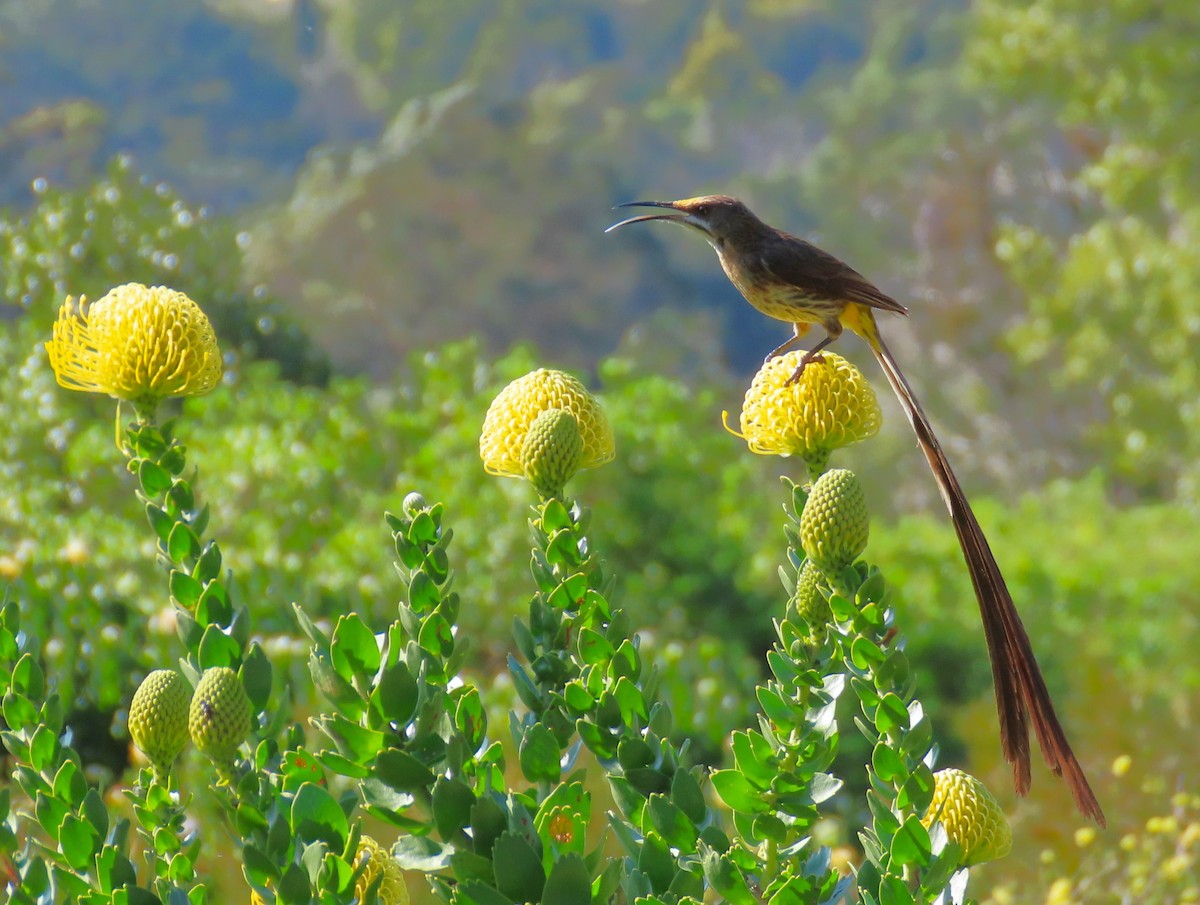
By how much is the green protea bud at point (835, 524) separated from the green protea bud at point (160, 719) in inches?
33.1

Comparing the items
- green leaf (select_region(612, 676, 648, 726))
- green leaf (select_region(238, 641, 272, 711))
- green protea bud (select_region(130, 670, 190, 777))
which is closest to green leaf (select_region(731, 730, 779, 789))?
green leaf (select_region(612, 676, 648, 726))

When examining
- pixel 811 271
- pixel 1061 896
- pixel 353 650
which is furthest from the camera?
pixel 1061 896

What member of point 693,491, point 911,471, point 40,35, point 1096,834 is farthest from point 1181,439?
point 40,35

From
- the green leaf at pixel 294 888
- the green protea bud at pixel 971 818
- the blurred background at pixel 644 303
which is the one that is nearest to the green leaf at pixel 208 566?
the green leaf at pixel 294 888

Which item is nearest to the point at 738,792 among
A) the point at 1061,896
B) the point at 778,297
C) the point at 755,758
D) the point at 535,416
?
the point at 755,758

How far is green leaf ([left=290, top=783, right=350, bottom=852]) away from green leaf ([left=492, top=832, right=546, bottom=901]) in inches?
7.9

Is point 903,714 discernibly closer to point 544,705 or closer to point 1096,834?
point 544,705

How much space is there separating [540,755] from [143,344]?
785 mm

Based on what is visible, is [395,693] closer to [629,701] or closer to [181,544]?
[629,701]

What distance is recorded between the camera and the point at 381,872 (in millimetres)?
1678

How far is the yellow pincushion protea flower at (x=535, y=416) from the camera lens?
6.26 feet

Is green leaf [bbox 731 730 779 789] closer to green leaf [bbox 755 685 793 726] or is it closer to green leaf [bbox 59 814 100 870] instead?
green leaf [bbox 755 685 793 726]

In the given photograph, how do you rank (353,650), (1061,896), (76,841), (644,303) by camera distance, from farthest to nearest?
(644,303)
(1061,896)
(76,841)
(353,650)

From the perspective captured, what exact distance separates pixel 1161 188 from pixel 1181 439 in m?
2.65
